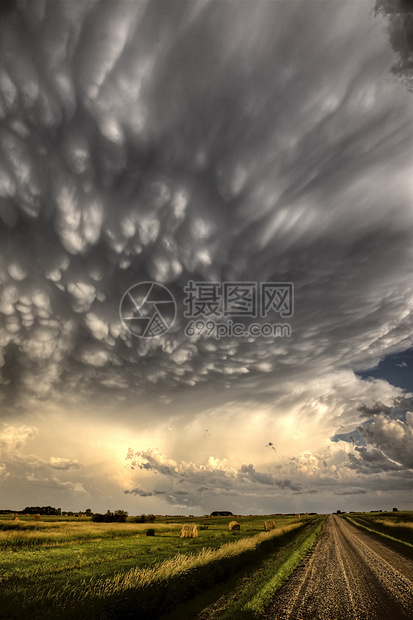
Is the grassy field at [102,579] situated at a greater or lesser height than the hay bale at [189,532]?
greater

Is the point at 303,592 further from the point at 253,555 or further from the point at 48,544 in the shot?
the point at 48,544

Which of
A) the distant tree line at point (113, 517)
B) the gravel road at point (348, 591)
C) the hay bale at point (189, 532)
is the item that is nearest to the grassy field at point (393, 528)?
the gravel road at point (348, 591)

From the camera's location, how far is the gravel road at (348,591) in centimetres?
Answer: 1221

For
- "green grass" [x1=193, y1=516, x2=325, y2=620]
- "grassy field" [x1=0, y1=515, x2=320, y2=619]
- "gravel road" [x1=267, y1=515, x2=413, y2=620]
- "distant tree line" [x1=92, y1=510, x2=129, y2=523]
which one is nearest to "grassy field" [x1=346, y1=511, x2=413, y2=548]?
"gravel road" [x1=267, y1=515, x2=413, y2=620]

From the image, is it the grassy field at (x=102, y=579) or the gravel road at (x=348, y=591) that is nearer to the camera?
the gravel road at (x=348, y=591)

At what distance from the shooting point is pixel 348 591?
49.7 ft

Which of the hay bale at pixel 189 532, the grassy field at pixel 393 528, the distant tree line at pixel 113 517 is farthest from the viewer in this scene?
the distant tree line at pixel 113 517

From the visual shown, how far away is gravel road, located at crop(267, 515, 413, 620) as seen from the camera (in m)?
12.2

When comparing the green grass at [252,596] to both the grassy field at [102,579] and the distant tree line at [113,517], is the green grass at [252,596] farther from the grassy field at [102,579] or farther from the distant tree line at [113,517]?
the distant tree line at [113,517]

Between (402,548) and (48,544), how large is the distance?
3295cm

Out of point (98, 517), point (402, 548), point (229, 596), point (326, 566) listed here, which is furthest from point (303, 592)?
point (98, 517)

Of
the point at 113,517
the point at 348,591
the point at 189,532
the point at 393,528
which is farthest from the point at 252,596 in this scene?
the point at 113,517

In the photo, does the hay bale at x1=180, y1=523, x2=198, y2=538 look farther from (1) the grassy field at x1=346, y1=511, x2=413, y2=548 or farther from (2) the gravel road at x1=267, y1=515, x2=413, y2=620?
(2) the gravel road at x1=267, y1=515, x2=413, y2=620

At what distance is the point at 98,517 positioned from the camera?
74.3 meters
